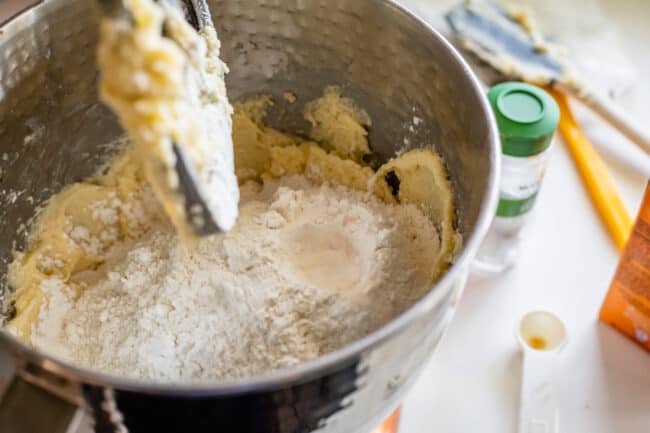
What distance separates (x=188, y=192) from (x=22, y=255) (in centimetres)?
32

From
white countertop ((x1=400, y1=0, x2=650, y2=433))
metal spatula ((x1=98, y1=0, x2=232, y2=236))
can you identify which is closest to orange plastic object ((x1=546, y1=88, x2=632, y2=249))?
white countertop ((x1=400, y1=0, x2=650, y2=433))

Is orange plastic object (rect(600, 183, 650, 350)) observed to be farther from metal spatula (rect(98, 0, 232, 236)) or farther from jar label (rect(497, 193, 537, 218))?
metal spatula (rect(98, 0, 232, 236))

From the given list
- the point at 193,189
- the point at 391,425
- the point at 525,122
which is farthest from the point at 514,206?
the point at 193,189

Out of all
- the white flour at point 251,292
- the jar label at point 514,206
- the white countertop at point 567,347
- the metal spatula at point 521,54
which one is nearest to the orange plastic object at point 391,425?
the white countertop at point 567,347

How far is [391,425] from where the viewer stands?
2.08 ft

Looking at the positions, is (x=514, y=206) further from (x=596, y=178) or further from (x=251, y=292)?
A: (x=251, y=292)

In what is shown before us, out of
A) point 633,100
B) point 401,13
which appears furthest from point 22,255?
point 633,100

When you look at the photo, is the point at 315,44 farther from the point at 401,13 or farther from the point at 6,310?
the point at 6,310

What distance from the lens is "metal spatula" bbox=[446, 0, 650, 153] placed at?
863 millimetres

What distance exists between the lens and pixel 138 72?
38 cm

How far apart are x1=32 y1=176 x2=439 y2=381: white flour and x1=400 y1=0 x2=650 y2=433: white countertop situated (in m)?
0.13

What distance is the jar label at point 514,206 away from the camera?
722mm

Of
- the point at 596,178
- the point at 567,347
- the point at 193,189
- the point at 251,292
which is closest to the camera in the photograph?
the point at 193,189

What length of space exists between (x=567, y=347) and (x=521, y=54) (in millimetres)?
413
